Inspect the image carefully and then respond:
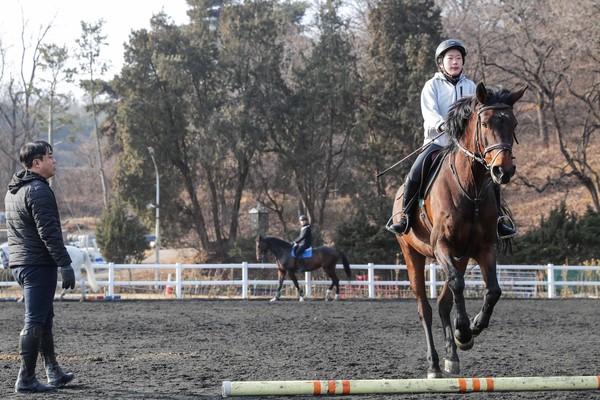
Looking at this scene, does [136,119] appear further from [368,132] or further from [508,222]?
[508,222]

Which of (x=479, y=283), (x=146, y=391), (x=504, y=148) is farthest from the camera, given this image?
(x=479, y=283)

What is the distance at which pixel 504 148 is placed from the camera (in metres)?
7.25

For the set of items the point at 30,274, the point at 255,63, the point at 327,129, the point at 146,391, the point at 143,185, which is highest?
the point at 255,63

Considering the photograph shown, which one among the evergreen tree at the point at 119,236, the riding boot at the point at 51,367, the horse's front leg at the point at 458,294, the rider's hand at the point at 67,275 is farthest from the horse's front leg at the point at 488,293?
the evergreen tree at the point at 119,236

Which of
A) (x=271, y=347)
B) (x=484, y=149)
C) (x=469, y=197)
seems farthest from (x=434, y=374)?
(x=271, y=347)

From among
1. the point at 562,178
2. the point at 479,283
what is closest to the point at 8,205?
the point at 479,283

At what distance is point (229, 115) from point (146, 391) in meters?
32.7

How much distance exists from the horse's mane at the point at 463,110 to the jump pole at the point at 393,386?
2.48 m

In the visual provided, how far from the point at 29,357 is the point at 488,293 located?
4057mm

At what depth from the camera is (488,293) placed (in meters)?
7.76

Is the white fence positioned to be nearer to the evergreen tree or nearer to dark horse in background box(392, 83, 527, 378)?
the evergreen tree

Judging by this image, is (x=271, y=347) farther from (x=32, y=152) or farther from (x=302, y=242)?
(x=302, y=242)

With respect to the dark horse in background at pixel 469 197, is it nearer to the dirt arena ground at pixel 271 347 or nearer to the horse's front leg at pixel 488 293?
the horse's front leg at pixel 488 293

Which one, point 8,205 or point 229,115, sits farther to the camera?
point 229,115
